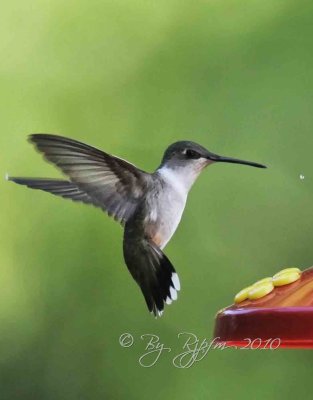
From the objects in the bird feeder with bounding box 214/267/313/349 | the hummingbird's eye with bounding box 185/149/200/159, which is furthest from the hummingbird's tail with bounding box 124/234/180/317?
the bird feeder with bounding box 214/267/313/349

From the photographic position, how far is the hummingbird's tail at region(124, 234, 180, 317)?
244 cm

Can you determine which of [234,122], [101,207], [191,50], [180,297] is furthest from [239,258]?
[101,207]

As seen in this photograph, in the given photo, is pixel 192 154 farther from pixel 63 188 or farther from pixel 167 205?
pixel 63 188

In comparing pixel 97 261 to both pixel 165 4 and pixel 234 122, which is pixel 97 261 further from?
pixel 165 4

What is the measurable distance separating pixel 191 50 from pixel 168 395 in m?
1.20

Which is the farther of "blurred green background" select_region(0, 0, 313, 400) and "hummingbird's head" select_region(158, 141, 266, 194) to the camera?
"blurred green background" select_region(0, 0, 313, 400)

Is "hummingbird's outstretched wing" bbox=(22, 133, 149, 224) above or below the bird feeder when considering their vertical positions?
above

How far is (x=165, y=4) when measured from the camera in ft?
12.0

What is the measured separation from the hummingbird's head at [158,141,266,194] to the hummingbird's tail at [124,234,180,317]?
0.61 ft

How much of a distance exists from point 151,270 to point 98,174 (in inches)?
10.3

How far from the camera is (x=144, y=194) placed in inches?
99.3

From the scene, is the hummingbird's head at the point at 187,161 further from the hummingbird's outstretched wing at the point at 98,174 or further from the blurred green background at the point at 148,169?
the blurred green background at the point at 148,169

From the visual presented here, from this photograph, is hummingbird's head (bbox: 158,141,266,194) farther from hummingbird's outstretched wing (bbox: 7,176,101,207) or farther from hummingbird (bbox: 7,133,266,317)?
hummingbird's outstretched wing (bbox: 7,176,101,207)

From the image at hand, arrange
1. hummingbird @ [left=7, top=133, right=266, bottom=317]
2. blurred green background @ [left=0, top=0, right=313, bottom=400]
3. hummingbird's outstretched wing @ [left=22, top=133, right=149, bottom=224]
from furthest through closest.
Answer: blurred green background @ [left=0, top=0, right=313, bottom=400], hummingbird @ [left=7, top=133, right=266, bottom=317], hummingbird's outstretched wing @ [left=22, top=133, right=149, bottom=224]
